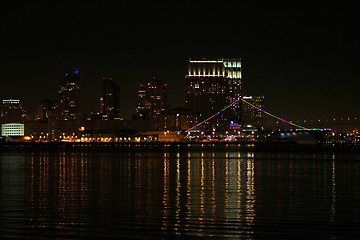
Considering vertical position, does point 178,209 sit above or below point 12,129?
above

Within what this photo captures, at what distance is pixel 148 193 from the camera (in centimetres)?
2006

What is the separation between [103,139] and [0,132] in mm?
48873

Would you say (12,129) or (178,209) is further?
(12,129)

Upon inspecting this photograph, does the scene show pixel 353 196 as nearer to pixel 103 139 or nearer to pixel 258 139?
pixel 258 139

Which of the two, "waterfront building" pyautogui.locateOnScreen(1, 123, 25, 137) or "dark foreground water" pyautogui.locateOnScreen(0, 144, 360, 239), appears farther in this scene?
"waterfront building" pyautogui.locateOnScreen(1, 123, 25, 137)

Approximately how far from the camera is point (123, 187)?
22344 mm

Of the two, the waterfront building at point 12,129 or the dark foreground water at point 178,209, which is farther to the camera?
the waterfront building at point 12,129

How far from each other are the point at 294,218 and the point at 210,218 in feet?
6.49

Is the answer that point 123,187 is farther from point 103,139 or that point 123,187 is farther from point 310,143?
point 103,139

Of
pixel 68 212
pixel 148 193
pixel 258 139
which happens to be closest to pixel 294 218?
pixel 68 212

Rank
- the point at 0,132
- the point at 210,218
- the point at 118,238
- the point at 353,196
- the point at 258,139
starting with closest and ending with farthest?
the point at 118,238 < the point at 210,218 < the point at 353,196 < the point at 258,139 < the point at 0,132

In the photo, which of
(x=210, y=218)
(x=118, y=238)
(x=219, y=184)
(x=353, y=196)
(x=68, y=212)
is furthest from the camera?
(x=219, y=184)

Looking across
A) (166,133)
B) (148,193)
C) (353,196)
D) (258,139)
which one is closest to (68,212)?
(148,193)

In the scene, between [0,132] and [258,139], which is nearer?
[258,139]
